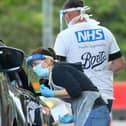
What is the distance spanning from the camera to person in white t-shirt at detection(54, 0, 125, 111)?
28.5 feet

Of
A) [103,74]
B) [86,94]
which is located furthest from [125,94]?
[86,94]

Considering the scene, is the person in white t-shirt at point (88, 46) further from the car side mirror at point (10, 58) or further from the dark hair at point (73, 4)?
the car side mirror at point (10, 58)

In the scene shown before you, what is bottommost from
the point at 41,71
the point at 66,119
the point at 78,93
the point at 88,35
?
the point at 66,119

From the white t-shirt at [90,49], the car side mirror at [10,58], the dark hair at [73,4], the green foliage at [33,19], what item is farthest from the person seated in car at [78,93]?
the green foliage at [33,19]

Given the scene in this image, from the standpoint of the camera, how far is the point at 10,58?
249 inches

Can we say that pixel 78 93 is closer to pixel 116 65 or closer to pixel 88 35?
pixel 88 35

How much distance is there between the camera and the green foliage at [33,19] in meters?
32.1

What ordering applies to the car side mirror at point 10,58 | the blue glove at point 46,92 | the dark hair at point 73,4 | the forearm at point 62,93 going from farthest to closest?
the dark hair at point 73,4
the blue glove at point 46,92
the forearm at point 62,93
the car side mirror at point 10,58

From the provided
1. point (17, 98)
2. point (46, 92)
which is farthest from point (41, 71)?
point (17, 98)

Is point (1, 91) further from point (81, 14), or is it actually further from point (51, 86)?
point (81, 14)

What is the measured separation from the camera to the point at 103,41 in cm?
879

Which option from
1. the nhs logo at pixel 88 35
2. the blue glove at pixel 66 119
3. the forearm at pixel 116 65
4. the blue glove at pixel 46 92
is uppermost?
the nhs logo at pixel 88 35

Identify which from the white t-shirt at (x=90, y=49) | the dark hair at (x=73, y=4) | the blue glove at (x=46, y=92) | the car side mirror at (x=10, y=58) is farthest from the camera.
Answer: the dark hair at (x=73, y=4)

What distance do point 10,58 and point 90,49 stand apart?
248cm
